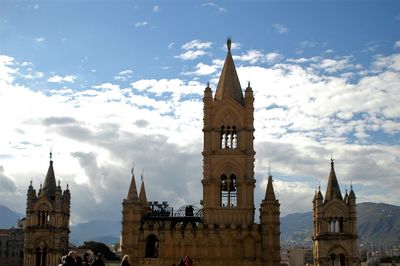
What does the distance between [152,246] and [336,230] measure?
1922 centimetres

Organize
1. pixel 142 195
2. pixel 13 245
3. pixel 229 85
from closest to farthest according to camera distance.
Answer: pixel 229 85, pixel 142 195, pixel 13 245

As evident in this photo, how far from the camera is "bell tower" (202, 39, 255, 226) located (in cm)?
6681

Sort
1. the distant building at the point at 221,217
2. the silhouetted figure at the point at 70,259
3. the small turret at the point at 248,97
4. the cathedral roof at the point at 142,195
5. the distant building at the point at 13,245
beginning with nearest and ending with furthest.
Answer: the silhouetted figure at the point at 70,259 < the distant building at the point at 221,217 < the small turret at the point at 248,97 < the cathedral roof at the point at 142,195 < the distant building at the point at 13,245

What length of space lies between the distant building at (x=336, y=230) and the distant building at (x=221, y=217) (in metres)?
4.98

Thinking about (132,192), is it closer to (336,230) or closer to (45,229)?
(45,229)

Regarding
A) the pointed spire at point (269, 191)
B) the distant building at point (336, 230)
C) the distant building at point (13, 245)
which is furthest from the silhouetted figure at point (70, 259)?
the distant building at point (13, 245)

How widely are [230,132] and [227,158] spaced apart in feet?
9.51

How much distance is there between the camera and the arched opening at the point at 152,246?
6762 centimetres

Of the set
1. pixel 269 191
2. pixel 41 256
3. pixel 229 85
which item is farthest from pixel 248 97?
pixel 41 256

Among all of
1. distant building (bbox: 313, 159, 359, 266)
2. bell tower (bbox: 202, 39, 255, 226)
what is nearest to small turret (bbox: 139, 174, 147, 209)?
bell tower (bbox: 202, 39, 255, 226)

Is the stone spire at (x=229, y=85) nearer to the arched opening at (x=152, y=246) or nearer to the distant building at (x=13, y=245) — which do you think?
the arched opening at (x=152, y=246)

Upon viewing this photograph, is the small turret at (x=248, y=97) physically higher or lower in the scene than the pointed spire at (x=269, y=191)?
higher

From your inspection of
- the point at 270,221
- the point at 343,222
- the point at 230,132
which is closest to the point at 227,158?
the point at 230,132

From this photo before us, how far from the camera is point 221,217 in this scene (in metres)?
66.9
